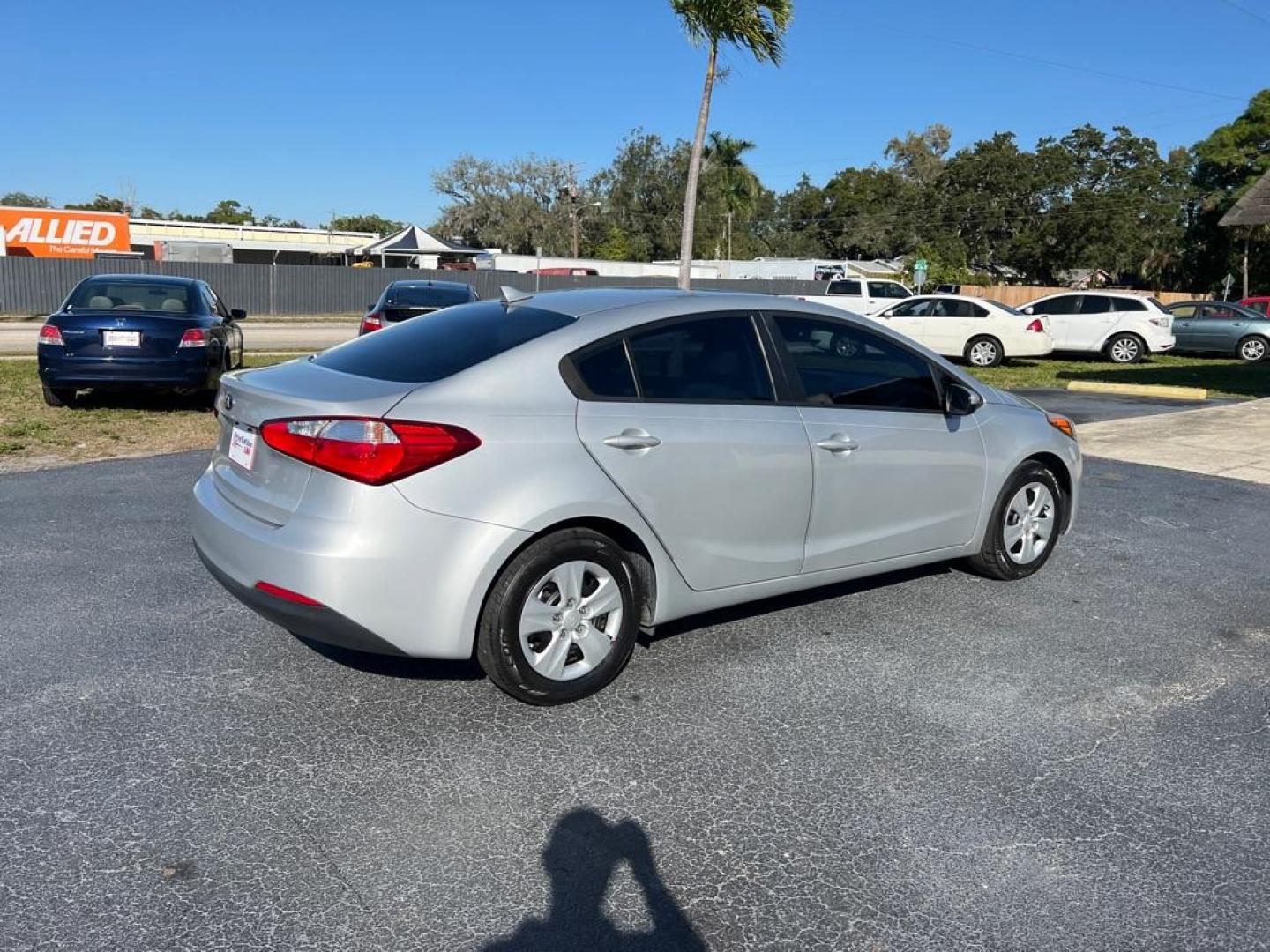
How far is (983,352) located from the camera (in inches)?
849

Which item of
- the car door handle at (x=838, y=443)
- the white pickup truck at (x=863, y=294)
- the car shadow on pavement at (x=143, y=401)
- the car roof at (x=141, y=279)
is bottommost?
the car shadow on pavement at (x=143, y=401)

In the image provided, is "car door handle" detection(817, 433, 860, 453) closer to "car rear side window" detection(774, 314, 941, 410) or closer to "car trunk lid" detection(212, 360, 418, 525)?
"car rear side window" detection(774, 314, 941, 410)

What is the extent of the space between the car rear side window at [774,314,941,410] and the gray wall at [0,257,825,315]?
23.5 meters

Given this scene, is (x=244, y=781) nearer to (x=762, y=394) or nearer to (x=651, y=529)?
(x=651, y=529)

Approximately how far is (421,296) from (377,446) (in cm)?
1119

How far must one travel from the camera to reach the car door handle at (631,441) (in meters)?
3.94

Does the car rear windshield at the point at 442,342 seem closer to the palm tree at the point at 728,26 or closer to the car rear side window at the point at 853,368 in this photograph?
the car rear side window at the point at 853,368

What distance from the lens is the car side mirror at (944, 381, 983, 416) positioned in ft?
16.9

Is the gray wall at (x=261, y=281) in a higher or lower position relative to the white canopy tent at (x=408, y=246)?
lower

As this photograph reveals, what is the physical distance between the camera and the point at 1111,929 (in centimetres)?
274

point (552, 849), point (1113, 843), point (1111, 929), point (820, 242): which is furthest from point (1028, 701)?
point (820, 242)

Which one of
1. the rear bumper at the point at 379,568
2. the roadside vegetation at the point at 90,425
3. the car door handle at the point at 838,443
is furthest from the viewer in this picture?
the roadside vegetation at the point at 90,425

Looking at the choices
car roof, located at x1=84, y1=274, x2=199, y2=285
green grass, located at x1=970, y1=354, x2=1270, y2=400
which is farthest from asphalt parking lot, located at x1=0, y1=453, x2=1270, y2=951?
green grass, located at x1=970, y1=354, x2=1270, y2=400

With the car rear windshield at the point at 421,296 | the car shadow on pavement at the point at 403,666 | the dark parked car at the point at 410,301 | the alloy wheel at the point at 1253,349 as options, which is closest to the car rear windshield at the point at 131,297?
the dark parked car at the point at 410,301
